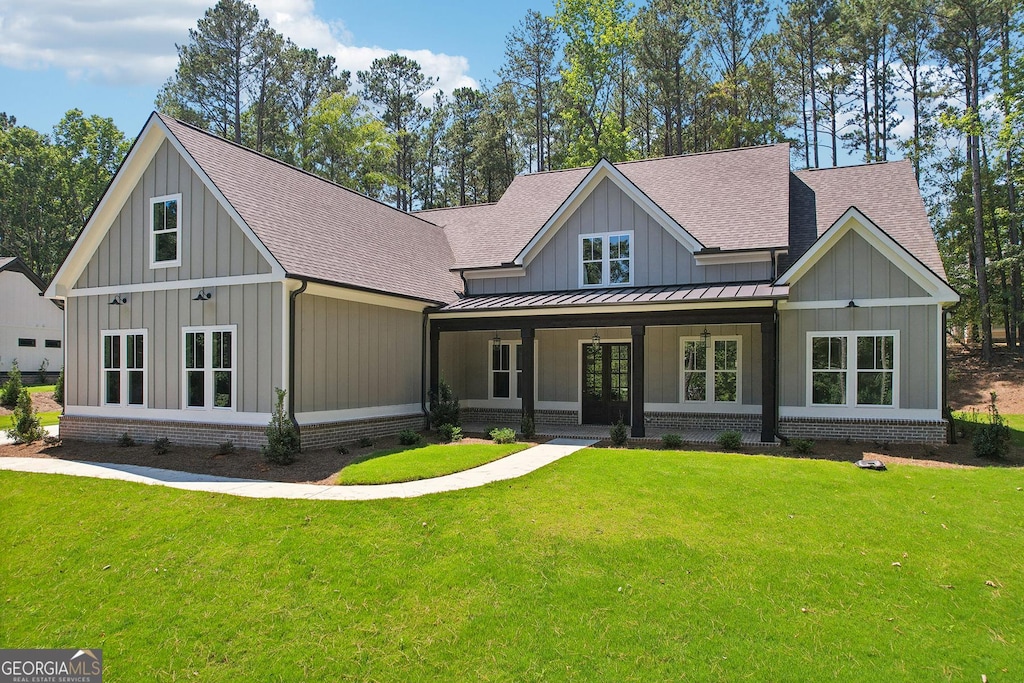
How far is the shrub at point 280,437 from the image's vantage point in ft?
39.6

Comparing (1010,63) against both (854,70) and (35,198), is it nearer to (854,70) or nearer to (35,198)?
(854,70)

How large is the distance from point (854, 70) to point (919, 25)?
3.68m

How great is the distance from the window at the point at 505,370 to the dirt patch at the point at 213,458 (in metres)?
4.11

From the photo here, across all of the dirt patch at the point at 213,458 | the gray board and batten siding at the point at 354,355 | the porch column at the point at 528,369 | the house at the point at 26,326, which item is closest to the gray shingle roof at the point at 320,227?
the gray board and batten siding at the point at 354,355

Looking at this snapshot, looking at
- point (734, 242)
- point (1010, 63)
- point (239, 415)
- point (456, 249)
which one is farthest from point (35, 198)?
point (1010, 63)

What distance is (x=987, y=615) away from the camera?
20.5 feet

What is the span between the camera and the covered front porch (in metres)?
14.8

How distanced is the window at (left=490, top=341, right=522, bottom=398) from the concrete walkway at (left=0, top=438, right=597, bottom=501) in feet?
19.4

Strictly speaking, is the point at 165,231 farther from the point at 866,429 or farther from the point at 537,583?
the point at 866,429

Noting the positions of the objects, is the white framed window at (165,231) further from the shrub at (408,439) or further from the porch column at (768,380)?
the porch column at (768,380)

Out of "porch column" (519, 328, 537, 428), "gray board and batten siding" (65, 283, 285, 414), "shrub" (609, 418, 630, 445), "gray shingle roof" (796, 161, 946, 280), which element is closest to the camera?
"gray board and batten siding" (65, 283, 285, 414)

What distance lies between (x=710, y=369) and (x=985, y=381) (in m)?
18.3

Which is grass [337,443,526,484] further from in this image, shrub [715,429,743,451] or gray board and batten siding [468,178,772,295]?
gray board and batten siding [468,178,772,295]

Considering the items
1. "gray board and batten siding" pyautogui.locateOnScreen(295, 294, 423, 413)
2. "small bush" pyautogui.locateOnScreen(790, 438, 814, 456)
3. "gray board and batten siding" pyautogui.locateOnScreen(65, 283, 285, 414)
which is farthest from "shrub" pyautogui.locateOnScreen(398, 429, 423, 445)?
"small bush" pyautogui.locateOnScreen(790, 438, 814, 456)
